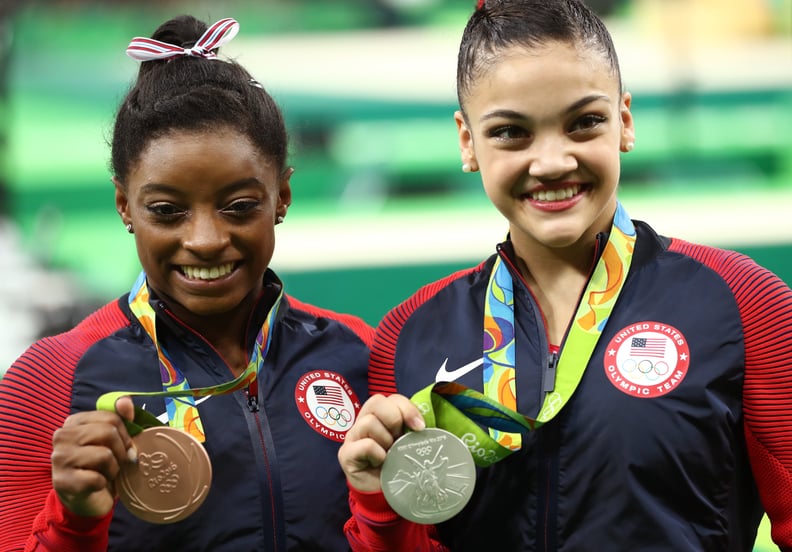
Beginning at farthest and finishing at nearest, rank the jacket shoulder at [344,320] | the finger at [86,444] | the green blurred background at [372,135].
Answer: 1. the green blurred background at [372,135]
2. the jacket shoulder at [344,320]
3. the finger at [86,444]

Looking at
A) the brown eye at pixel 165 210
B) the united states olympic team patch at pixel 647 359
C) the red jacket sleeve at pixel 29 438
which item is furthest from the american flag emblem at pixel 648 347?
the red jacket sleeve at pixel 29 438

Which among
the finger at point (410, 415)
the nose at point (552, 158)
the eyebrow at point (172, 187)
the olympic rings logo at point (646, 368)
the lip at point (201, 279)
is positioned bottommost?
the finger at point (410, 415)

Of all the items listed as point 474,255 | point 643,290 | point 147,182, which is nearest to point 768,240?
point 474,255

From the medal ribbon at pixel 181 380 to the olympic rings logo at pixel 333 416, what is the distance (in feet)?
0.51

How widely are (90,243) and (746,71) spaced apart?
3.67 metres

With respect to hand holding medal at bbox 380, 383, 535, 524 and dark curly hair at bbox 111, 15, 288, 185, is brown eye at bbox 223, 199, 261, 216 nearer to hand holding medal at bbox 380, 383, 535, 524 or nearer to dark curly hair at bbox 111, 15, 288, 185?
dark curly hair at bbox 111, 15, 288, 185

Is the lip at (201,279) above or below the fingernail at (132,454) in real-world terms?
above

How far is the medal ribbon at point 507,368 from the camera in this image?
7.50 ft

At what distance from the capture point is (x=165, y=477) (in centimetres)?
220

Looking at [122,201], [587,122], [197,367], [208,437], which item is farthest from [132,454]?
[587,122]

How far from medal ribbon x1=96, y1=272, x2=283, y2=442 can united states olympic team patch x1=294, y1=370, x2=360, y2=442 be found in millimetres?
109

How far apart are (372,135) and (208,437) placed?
431 centimetres

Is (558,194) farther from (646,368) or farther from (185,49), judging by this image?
(185,49)

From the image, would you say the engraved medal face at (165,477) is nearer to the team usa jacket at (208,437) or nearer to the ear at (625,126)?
the team usa jacket at (208,437)
